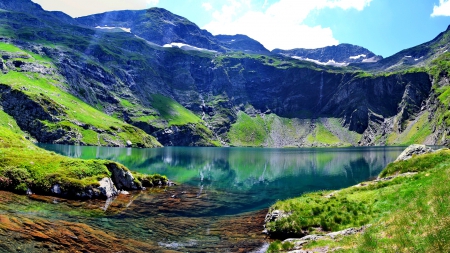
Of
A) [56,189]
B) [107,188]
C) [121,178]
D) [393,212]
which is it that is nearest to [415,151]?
[393,212]

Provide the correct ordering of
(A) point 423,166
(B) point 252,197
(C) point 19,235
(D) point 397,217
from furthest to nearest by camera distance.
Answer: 1. (B) point 252,197
2. (A) point 423,166
3. (C) point 19,235
4. (D) point 397,217

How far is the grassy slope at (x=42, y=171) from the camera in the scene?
1563 inches

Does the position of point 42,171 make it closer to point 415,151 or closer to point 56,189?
point 56,189

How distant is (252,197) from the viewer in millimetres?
57812

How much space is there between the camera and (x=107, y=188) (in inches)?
1864

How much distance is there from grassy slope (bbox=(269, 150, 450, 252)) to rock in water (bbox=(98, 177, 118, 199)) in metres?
27.0

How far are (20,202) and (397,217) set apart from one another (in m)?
36.9

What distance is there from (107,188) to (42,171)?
9673 millimetres

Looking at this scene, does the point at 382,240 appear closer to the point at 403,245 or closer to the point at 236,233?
the point at 403,245

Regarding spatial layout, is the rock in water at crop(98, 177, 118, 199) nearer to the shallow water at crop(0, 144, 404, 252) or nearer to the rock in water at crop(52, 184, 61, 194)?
the shallow water at crop(0, 144, 404, 252)

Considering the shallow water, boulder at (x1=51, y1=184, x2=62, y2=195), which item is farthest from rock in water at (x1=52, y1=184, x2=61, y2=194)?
the shallow water

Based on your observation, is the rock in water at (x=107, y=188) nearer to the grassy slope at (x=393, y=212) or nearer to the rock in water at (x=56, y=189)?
the rock in water at (x=56, y=189)

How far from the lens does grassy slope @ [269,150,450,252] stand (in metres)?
14.2

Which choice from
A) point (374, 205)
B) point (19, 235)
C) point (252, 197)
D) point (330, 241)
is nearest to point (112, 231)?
point (19, 235)
